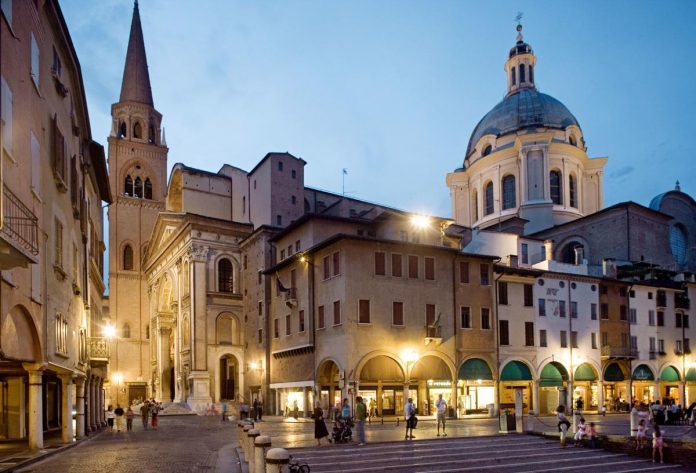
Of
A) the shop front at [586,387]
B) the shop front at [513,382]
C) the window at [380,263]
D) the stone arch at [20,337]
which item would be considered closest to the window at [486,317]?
the shop front at [513,382]

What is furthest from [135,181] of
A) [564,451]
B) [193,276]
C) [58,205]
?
[564,451]

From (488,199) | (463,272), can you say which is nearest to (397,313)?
(463,272)

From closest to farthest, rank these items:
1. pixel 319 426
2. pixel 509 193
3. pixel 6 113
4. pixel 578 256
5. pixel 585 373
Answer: pixel 6 113 < pixel 319 426 < pixel 585 373 < pixel 578 256 < pixel 509 193

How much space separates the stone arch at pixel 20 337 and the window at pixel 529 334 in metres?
34.3

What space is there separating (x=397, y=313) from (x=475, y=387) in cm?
761

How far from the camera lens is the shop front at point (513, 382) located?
45.2 metres

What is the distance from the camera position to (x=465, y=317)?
144 ft

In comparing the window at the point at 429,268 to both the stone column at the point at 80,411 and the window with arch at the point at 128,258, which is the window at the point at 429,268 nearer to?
the stone column at the point at 80,411

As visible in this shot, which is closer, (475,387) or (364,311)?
(364,311)

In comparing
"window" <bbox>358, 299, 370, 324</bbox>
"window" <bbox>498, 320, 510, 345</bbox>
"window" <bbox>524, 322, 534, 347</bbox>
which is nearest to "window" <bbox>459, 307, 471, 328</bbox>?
"window" <bbox>498, 320, 510, 345</bbox>

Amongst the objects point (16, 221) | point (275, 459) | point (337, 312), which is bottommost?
point (275, 459)

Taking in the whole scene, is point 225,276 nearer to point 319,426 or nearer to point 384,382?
point 384,382

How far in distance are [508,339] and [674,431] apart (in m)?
14.3

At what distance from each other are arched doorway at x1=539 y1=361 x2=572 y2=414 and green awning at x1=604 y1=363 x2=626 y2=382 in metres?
4.28
